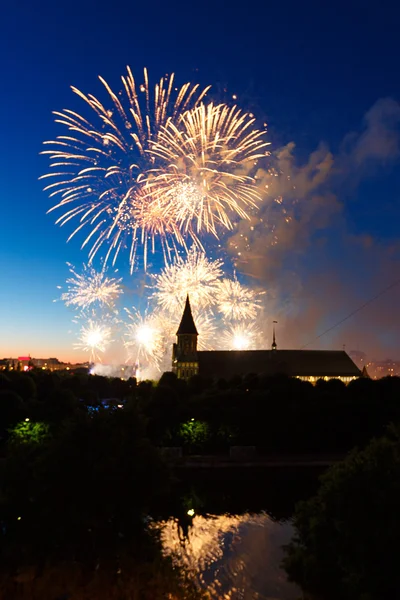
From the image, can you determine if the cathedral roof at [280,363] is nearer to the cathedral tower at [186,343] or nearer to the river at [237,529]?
the cathedral tower at [186,343]

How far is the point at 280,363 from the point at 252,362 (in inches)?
238

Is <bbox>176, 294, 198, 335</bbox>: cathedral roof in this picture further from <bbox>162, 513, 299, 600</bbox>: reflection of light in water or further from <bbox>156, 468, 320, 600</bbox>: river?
<bbox>162, 513, 299, 600</bbox>: reflection of light in water

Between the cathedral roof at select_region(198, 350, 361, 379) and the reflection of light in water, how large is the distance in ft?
238

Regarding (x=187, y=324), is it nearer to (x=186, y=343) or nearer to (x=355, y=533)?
(x=186, y=343)

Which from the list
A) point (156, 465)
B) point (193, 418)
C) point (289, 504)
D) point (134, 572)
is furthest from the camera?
point (193, 418)

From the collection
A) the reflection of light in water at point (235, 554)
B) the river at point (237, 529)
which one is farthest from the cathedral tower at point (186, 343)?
the reflection of light in water at point (235, 554)

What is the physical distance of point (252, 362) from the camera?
356 feet

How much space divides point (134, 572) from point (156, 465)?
4018 millimetres

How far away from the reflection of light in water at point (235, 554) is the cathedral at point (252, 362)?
70.5m

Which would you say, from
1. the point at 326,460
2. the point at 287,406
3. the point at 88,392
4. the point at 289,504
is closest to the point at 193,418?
the point at 287,406

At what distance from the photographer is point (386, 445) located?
19141mm

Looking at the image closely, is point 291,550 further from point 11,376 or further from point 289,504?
point 11,376

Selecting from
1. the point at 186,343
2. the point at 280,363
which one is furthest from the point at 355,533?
the point at 280,363

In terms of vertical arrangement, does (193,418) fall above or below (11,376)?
below
